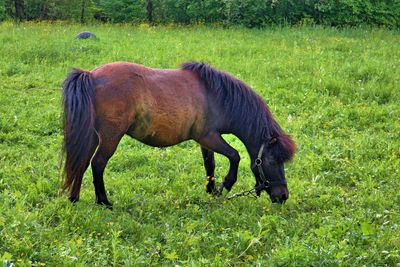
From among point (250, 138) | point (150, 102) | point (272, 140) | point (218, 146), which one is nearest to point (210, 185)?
point (218, 146)

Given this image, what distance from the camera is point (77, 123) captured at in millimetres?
4656

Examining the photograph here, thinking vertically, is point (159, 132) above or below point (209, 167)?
above

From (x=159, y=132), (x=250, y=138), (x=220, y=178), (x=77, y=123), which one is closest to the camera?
(x=77, y=123)

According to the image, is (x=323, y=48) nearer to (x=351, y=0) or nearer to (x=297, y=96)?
(x=297, y=96)

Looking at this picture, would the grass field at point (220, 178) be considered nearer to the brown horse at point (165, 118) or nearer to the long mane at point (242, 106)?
the brown horse at point (165, 118)

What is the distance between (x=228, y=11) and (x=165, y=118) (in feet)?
55.9

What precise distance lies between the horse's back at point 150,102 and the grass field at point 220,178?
78 centimetres

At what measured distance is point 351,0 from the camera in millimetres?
21297

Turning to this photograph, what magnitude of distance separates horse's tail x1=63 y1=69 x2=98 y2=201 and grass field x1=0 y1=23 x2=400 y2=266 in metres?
0.38

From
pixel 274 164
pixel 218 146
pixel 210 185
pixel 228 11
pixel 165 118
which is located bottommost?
pixel 228 11

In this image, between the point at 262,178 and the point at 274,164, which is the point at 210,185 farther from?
the point at 274,164

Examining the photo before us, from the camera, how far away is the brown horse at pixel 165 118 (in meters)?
4.75

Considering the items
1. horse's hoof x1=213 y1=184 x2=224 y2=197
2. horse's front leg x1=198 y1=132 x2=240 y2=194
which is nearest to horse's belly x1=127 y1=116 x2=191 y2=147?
horse's front leg x1=198 y1=132 x2=240 y2=194

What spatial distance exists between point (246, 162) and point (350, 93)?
3841mm
